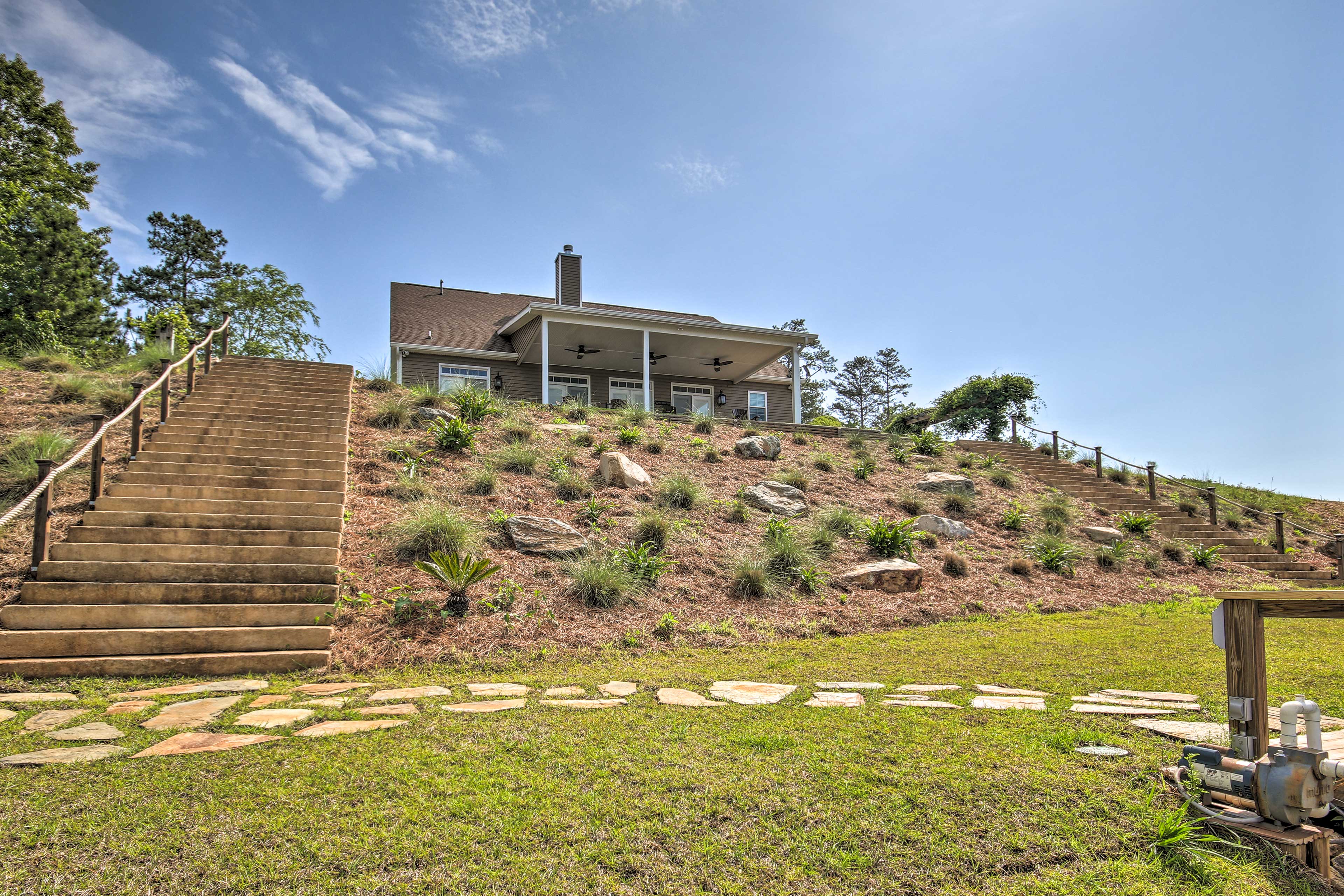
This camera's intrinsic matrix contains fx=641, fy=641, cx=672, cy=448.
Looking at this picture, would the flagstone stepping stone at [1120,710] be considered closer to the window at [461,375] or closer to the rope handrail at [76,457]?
the rope handrail at [76,457]

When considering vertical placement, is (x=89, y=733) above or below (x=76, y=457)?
below

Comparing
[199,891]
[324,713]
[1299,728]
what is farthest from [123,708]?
[1299,728]

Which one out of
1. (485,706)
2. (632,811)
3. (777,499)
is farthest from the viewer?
(777,499)

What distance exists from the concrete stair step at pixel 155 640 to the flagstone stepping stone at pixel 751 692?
10.6ft

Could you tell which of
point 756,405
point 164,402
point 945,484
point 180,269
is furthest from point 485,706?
point 180,269

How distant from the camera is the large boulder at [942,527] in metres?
10.1

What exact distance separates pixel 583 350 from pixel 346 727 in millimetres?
15575

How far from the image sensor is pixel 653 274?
2334 centimetres

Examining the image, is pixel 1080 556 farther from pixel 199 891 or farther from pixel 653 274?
pixel 653 274

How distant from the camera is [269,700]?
3961mm

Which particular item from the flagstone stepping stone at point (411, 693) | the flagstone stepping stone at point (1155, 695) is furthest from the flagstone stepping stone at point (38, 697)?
the flagstone stepping stone at point (1155, 695)

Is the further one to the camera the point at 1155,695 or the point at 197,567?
the point at 197,567

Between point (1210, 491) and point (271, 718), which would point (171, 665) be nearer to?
point (271, 718)

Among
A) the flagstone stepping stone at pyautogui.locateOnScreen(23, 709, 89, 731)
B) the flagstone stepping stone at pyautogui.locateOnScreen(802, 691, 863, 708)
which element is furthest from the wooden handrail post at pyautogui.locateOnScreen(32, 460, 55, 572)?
the flagstone stepping stone at pyautogui.locateOnScreen(802, 691, 863, 708)
